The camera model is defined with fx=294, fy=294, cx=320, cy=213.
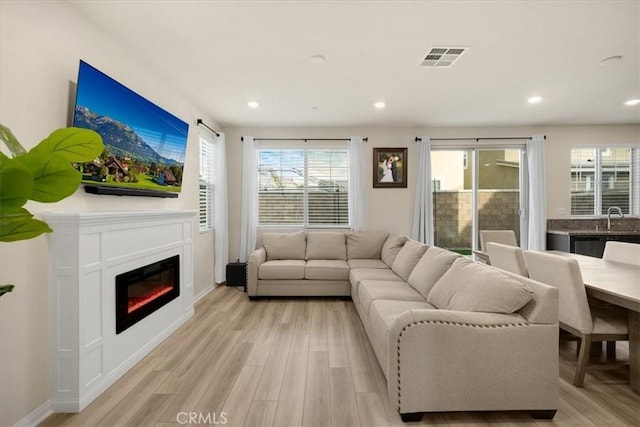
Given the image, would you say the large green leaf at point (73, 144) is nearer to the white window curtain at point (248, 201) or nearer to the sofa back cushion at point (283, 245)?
the sofa back cushion at point (283, 245)

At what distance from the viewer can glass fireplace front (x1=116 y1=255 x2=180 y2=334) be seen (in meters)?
2.21

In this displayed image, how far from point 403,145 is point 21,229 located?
4.86m

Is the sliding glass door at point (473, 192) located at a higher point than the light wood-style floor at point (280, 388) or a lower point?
higher

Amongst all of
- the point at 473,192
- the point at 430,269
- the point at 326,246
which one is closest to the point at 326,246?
the point at 326,246

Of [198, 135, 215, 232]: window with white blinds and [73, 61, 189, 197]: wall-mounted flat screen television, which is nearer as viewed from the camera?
[73, 61, 189, 197]: wall-mounted flat screen television

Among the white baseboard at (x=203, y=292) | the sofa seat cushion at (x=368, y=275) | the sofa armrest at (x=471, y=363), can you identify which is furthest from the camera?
the white baseboard at (x=203, y=292)

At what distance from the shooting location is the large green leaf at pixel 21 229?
85 cm

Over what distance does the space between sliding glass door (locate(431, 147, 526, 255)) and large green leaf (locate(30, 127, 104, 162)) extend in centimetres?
492

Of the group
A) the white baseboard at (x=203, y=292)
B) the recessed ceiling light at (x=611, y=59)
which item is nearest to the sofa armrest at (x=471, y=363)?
the recessed ceiling light at (x=611, y=59)

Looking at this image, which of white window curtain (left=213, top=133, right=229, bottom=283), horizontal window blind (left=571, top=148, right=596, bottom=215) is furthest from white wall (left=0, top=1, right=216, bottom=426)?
horizontal window blind (left=571, top=148, right=596, bottom=215)

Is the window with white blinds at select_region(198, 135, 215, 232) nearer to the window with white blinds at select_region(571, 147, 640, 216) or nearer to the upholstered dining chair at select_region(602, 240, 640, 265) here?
the upholstered dining chair at select_region(602, 240, 640, 265)

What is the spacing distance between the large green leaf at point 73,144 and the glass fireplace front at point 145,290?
5.29 feet

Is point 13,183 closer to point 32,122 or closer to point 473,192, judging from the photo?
point 32,122

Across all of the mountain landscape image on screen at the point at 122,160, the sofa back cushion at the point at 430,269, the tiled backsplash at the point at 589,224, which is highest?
the mountain landscape image on screen at the point at 122,160
